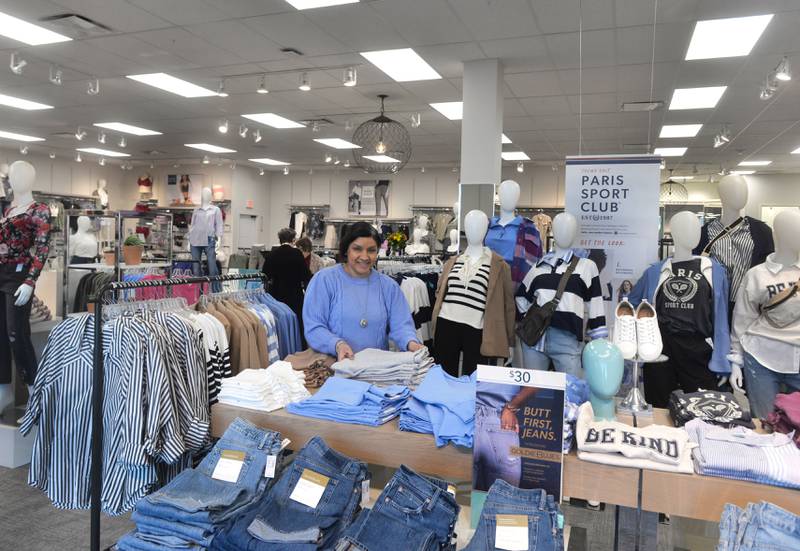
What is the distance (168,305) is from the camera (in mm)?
2951

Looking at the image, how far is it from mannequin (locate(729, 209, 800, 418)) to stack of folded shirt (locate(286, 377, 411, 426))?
1.97 metres

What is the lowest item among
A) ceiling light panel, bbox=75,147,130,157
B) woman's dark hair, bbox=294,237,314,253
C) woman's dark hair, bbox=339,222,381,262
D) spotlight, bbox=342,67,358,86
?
woman's dark hair, bbox=294,237,314,253

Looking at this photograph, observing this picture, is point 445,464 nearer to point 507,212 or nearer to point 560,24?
point 507,212

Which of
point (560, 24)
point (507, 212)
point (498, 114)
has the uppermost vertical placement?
point (560, 24)

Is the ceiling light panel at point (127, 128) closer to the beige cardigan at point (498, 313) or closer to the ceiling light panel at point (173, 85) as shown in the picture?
the ceiling light panel at point (173, 85)

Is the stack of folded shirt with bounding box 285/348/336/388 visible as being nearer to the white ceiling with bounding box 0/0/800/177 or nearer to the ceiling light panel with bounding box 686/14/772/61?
the white ceiling with bounding box 0/0/800/177

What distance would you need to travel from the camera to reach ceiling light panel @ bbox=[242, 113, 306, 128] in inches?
339

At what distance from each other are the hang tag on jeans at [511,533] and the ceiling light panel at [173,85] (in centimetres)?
660

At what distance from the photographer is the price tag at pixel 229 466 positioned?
1.71 metres

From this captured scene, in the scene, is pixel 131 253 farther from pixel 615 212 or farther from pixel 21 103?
pixel 615 212

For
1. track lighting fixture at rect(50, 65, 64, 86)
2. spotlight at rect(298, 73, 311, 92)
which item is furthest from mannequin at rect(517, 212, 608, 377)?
track lighting fixture at rect(50, 65, 64, 86)

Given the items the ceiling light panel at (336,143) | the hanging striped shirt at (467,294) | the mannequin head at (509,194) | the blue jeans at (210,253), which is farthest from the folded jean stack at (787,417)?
the ceiling light panel at (336,143)

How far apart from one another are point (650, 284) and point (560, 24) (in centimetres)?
258

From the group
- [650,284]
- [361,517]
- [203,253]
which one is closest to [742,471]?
[361,517]
